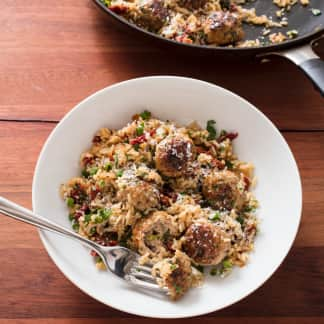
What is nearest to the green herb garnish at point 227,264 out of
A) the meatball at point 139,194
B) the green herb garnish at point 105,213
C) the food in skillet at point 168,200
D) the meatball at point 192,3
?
the food in skillet at point 168,200

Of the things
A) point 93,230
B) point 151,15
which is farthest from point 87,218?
point 151,15

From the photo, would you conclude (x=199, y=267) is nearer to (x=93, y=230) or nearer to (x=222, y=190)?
(x=222, y=190)

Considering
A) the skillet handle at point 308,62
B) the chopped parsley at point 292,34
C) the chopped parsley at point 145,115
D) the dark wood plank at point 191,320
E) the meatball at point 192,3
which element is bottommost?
the dark wood plank at point 191,320

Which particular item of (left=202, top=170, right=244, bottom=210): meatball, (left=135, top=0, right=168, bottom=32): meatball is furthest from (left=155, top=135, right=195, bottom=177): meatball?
(left=135, top=0, right=168, bottom=32): meatball

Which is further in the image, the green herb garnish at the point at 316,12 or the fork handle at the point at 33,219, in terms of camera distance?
the green herb garnish at the point at 316,12

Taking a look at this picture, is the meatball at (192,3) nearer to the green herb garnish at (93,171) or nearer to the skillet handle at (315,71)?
the skillet handle at (315,71)

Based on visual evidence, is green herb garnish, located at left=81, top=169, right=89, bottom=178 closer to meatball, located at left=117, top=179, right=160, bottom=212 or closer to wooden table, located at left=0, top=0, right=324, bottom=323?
meatball, located at left=117, top=179, right=160, bottom=212
